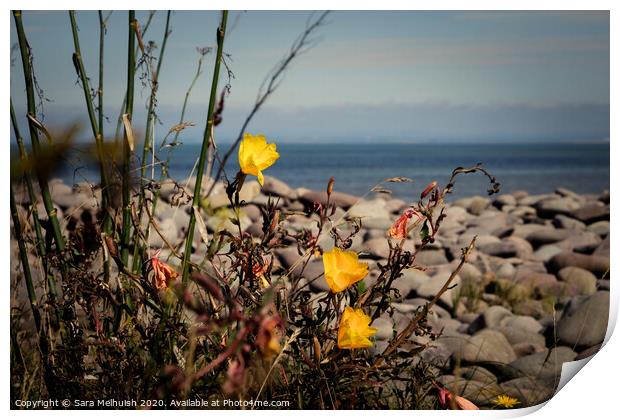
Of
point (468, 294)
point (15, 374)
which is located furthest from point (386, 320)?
point (15, 374)

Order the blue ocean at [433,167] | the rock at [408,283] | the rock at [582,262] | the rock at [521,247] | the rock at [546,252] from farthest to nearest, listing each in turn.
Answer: the blue ocean at [433,167] → the rock at [521,247] → the rock at [546,252] → the rock at [582,262] → the rock at [408,283]

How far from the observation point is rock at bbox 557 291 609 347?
250 centimetres

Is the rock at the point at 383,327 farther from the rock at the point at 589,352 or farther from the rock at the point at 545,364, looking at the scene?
the rock at the point at 589,352

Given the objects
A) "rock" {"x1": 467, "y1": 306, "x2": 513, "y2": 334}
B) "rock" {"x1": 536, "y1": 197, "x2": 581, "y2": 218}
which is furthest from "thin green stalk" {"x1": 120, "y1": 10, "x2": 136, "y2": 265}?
"rock" {"x1": 536, "y1": 197, "x2": 581, "y2": 218}

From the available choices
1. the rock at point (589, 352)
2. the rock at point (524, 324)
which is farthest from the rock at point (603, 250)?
the rock at point (589, 352)

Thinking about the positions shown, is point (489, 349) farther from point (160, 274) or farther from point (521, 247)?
point (521, 247)

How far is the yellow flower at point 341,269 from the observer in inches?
48.6

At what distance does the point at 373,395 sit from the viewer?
154 cm

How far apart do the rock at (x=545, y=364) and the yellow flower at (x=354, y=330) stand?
120cm

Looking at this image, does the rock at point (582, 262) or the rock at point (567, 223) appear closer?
the rock at point (582, 262)

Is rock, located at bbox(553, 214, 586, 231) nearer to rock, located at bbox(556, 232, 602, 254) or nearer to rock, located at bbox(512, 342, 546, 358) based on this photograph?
rock, located at bbox(556, 232, 602, 254)

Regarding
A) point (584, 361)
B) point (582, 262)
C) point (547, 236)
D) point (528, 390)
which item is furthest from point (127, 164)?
point (547, 236)

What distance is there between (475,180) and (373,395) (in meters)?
11.3
